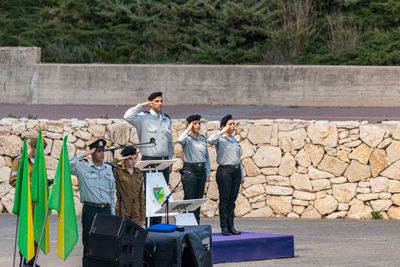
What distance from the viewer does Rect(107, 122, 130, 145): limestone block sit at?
16.0m

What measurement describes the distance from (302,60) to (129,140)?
351 inches

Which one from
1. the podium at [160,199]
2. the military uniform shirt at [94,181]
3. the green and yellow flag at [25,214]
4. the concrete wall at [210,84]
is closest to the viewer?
the green and yellow flag at [25,214]

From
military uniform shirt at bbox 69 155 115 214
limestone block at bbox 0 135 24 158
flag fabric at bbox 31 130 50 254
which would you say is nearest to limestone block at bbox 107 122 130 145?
limestone block at bbox 0 135 24 158

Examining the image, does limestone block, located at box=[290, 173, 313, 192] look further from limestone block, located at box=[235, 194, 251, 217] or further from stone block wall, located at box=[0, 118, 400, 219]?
limestone block, located at box=[235, 194, 251, 217]

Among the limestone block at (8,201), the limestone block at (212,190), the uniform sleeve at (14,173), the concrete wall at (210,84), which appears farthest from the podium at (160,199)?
the concrete wall at (210,84)

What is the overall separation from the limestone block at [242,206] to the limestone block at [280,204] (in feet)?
1.29

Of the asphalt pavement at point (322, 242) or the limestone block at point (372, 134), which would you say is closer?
the asphalt pavement at point (322, 242)

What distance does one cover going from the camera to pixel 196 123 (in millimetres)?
11953

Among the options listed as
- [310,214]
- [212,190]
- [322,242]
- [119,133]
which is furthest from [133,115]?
[310,214]

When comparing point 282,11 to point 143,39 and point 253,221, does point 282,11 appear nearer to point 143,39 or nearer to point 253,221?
point 143,39

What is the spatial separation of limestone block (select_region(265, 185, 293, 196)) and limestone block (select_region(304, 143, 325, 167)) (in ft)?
2.22

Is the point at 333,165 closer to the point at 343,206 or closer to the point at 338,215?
the point at 343,206

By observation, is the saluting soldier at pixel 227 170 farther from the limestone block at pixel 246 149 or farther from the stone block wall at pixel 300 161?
the limestone block at pixel 246 149

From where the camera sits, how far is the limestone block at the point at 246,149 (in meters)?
15.9
